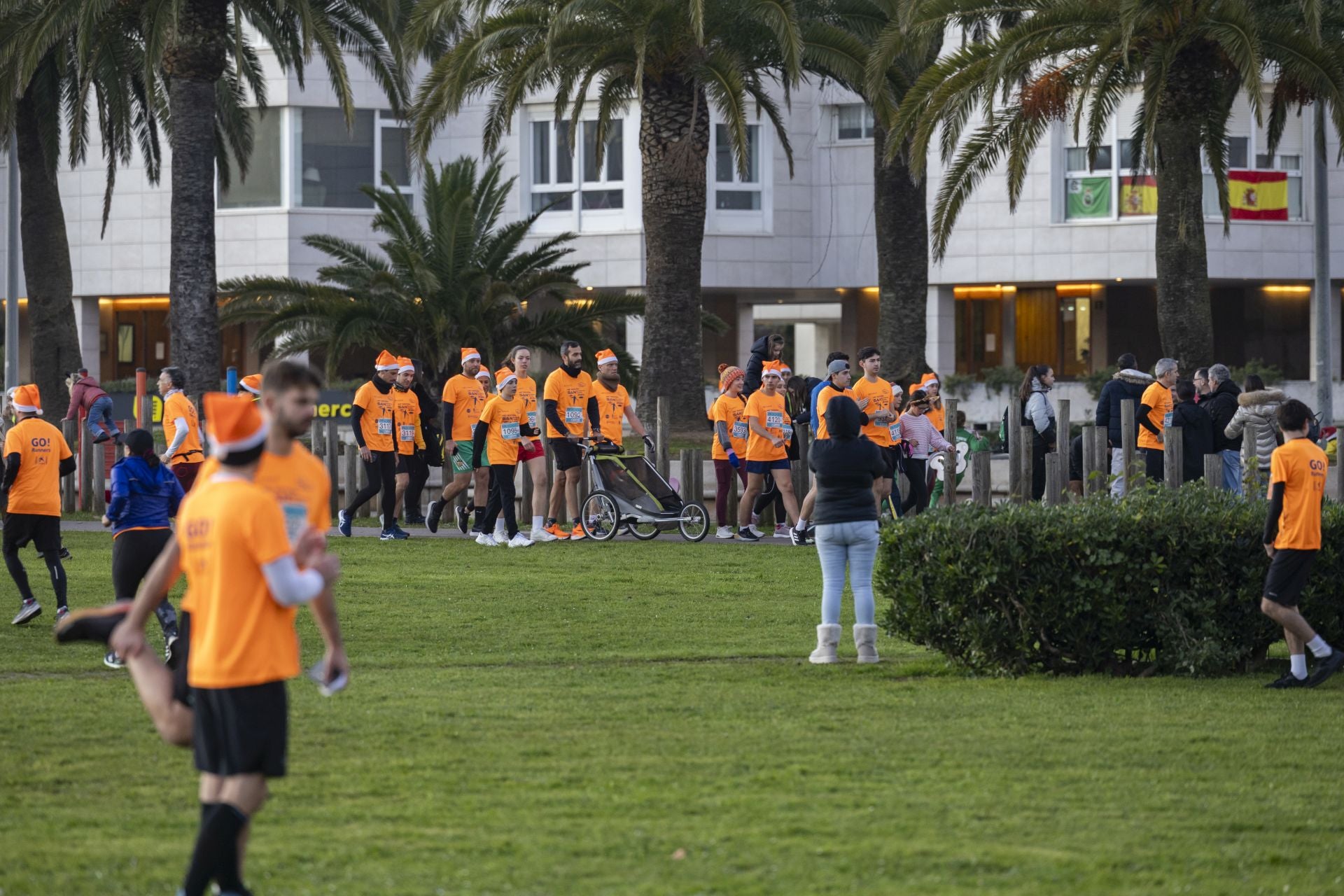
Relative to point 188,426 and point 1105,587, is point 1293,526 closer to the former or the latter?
point 1105,587

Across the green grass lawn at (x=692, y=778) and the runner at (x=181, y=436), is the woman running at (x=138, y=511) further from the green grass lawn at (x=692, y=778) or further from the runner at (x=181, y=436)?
the runner at (x=181, y=436)

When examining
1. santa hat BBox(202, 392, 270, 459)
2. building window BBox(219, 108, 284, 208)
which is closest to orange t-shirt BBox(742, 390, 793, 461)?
santa hat BBox(202, 392, 270, 459)

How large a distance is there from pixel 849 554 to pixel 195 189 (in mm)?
16812

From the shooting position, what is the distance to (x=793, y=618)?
44.7 feet

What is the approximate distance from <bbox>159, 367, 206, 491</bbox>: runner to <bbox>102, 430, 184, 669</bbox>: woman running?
465 cm

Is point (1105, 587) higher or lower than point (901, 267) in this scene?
lower

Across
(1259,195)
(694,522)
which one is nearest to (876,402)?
(694,522)

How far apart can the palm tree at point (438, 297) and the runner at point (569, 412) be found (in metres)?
9.22

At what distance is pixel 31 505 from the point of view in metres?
13.4

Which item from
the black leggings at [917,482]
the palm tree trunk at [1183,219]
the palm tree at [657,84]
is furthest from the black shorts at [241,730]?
the palm tree at [657,84]

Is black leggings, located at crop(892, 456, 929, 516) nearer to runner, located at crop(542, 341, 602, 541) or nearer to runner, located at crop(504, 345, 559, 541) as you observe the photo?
runner, located at crop(542, 341, 602, 541)

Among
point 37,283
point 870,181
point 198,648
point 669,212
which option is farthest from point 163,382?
point 870,181

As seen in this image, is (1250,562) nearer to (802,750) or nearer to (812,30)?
(802,750)

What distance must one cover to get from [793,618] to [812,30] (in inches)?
498
